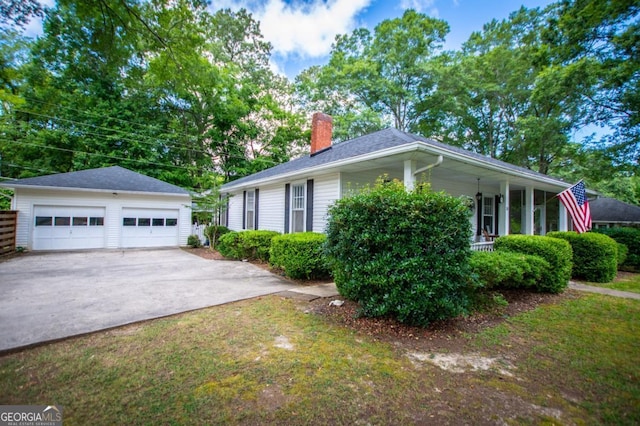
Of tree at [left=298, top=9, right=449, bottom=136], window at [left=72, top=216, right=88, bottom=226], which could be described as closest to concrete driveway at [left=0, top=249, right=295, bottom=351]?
window at [left=72, top=216, right=88, bottom=226]

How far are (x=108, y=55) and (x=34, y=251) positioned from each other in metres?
12.0

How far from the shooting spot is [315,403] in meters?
2.20

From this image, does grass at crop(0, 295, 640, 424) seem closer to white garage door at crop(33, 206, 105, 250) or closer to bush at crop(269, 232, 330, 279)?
bush at crop(269, 232, 330, 279)

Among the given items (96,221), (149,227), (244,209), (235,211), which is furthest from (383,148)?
(96,221)

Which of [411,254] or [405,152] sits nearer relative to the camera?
[411,254]

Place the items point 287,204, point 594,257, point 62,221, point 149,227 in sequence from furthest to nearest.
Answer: point 149,227
point 62,221
point 287,204
point 594,257

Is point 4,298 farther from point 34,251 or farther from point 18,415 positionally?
point 34,251

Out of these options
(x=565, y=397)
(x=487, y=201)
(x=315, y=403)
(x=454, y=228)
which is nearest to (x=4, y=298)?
(x=315, y=403)

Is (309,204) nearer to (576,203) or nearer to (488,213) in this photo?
(488,213)

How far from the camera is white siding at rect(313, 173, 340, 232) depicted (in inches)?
314

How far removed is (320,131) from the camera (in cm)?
1148

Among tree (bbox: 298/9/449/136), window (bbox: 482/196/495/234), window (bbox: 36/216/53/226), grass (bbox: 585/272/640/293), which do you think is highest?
tree (bbox: 298/9/449/136)

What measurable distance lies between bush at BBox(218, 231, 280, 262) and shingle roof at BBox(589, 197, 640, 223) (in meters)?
23.7

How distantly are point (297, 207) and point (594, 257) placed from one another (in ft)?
27.8
